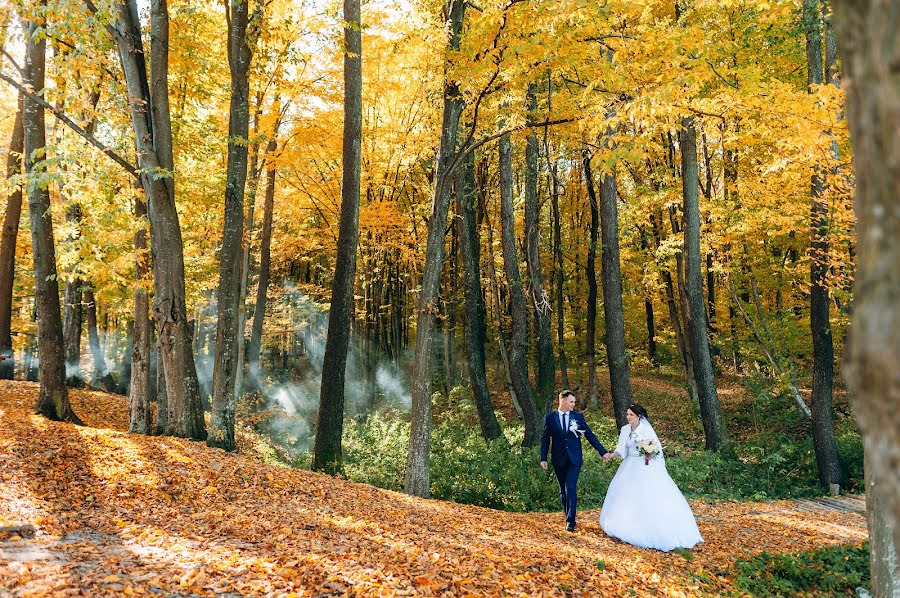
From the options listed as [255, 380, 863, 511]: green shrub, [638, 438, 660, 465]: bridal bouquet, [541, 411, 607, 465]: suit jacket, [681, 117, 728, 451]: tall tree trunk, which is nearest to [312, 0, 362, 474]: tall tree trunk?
[255, 380, 863, 511]: green shrub

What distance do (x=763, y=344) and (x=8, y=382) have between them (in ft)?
64.6

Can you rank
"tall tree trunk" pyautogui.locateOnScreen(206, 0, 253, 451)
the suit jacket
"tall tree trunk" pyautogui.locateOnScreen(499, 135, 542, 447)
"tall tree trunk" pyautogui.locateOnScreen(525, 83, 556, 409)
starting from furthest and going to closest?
1. "tall tree trunk" pyautogui.locateOnScreen(525, 83, 556, 409)
2. "tall tree trunk" pyautogui.locateOnScreen(499, 135, 542, 447)
3. "tall tree trunk" pyautogui.locateOnScreen(206, 0, 253, 451)
4. the suit jacket

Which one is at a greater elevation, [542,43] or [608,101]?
[542,43]

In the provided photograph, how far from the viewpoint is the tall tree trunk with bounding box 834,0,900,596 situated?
1.27 metres

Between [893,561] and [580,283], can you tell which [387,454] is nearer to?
[893,561]

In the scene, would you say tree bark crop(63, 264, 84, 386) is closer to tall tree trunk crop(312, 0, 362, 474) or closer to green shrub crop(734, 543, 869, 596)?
tall tree trunk crop(312, 0, 362, 474)

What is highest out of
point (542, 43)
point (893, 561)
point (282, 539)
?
point (542, 43)

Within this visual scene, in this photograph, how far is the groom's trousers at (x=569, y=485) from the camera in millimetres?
7469

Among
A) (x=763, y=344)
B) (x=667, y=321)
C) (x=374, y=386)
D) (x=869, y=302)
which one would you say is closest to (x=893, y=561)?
(x=869, y=302)

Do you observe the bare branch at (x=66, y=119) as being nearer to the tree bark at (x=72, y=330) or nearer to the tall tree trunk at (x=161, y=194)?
the tall tree trunk at (x=161, y=194)

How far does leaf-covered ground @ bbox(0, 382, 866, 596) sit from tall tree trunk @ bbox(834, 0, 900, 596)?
364cm

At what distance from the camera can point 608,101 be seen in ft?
26.9

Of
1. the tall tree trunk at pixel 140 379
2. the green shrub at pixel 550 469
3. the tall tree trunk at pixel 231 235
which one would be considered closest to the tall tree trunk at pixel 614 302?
the green shrub at pixel 550 469

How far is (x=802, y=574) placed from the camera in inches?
246
